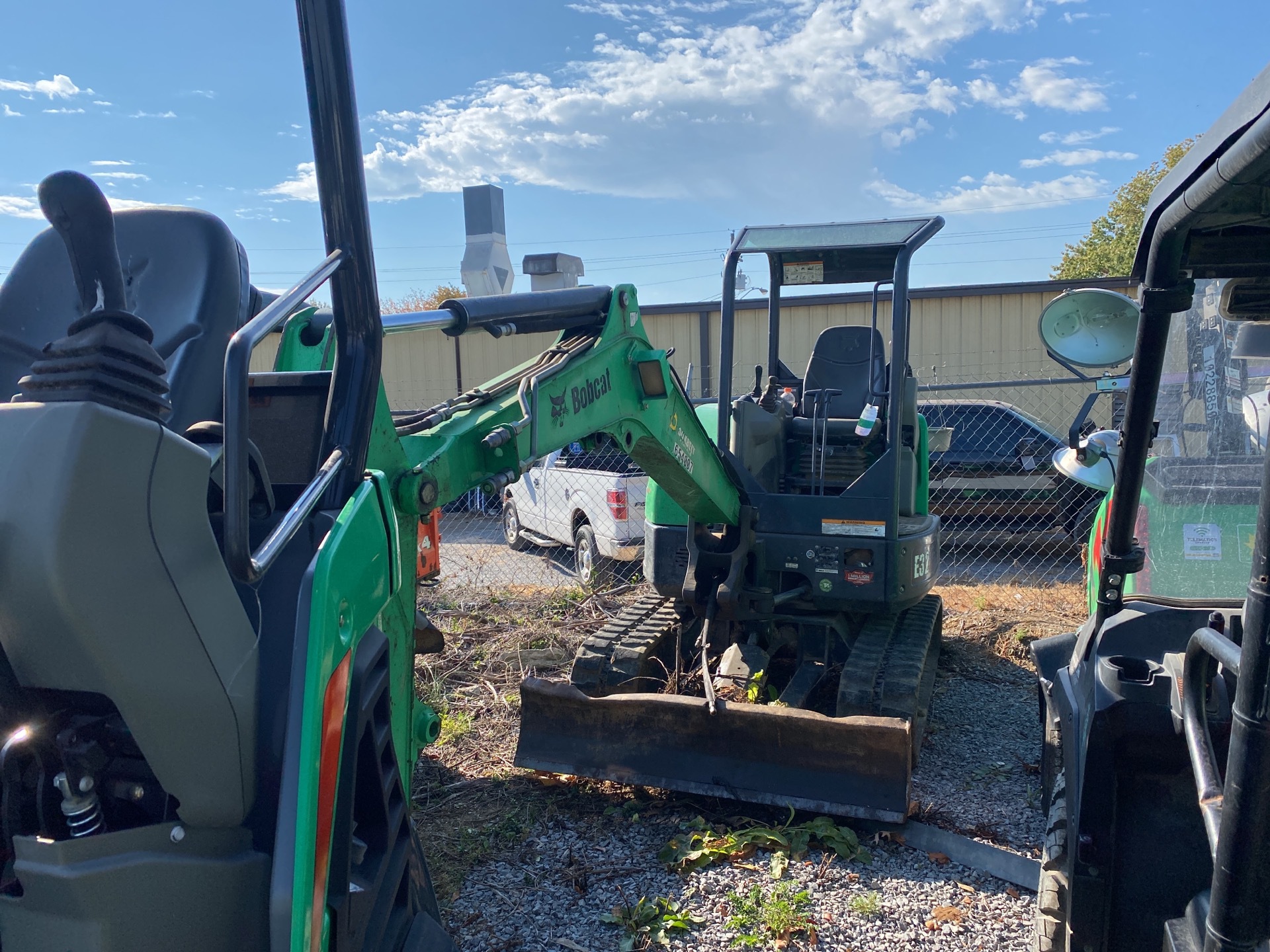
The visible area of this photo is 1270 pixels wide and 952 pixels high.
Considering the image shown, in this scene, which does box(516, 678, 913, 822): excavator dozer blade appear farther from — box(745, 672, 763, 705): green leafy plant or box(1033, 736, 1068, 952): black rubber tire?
box(1033, 736, 1068, 952): black rubber tire

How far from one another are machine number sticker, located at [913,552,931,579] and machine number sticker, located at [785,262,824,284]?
1.87 meters

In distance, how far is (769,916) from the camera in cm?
344

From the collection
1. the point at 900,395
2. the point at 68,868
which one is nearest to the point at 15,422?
the point at 68,868

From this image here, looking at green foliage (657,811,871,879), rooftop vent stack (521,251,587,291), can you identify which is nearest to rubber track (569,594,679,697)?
green foliage (657,811,871,879)

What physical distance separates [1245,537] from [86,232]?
9.28ft

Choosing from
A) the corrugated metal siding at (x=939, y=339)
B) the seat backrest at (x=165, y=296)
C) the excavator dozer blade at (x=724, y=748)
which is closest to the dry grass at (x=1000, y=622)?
the excavator dozer blade at (x=724, y=748)

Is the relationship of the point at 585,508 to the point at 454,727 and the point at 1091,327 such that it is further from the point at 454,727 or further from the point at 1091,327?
the point at 1091,327

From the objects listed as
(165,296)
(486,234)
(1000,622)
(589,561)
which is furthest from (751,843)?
(486,234)

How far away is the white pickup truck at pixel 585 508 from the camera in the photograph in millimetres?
8766

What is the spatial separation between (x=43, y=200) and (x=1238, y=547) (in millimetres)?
2891

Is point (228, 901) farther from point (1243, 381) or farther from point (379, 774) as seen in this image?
point (1243, 381)

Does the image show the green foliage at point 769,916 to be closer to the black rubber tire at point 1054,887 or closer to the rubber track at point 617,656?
the black rubber tire at point 1054,887

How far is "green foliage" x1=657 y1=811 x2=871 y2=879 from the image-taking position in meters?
3.88

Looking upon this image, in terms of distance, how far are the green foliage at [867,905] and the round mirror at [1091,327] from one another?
2.12 m
